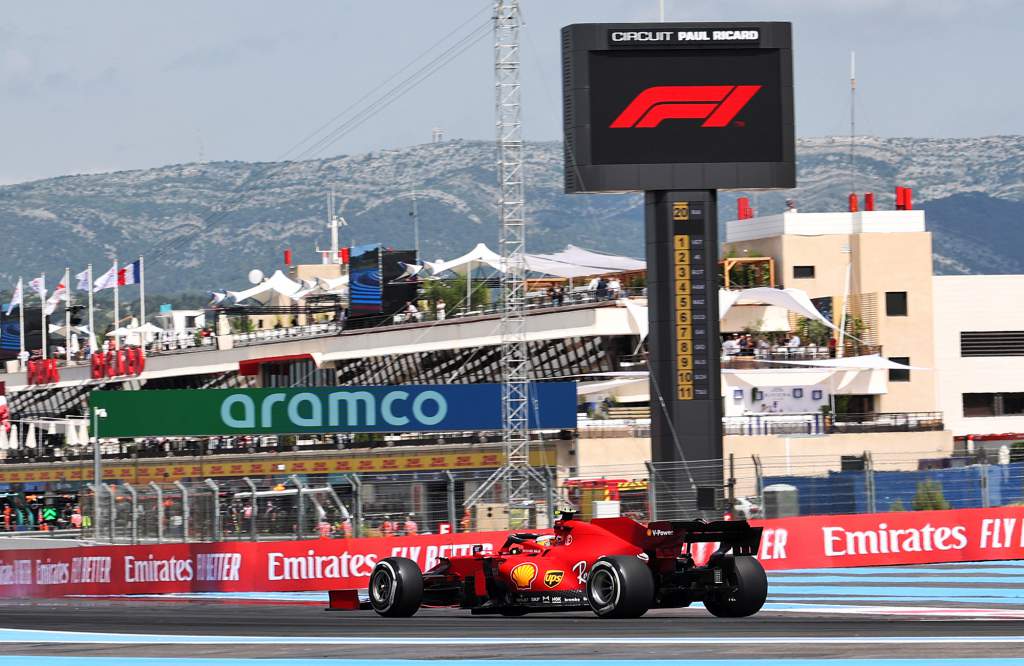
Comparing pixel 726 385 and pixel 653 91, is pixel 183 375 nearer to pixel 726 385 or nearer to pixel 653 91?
pixel 726 385

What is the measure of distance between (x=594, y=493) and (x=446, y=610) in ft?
35.2

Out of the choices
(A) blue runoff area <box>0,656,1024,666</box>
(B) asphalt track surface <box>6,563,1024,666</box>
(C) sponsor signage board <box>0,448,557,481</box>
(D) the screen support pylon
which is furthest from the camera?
(C) sponsor signage board <box>0,448,557,481</box>

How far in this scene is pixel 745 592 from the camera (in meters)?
17.1

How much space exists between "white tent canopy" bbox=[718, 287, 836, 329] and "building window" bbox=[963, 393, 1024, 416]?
34.6ft

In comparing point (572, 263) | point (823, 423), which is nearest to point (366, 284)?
point (572, 263)

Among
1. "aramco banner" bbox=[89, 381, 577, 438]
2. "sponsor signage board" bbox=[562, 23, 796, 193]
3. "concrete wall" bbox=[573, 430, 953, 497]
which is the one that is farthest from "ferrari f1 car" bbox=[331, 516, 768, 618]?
"concrete wall" bbox=[573, 430, 953, 497]

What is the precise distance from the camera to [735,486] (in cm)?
2973

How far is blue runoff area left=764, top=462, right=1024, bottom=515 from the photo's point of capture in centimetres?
2911

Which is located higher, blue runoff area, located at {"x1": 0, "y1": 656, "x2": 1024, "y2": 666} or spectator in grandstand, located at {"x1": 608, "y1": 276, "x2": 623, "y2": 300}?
spectator in grandstand, located at {"x1": 608, "y1": 276, "x2": 623, "y2": 300}

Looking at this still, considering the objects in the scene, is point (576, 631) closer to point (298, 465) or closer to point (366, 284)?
point (298, 465)

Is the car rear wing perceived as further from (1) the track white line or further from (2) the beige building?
(2) the beige building

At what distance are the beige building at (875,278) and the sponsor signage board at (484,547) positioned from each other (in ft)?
121

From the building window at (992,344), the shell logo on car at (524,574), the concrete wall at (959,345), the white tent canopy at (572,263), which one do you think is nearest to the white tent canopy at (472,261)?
the white tent canopy at (572,263)

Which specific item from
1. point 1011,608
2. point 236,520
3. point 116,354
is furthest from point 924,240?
point 1011,608
